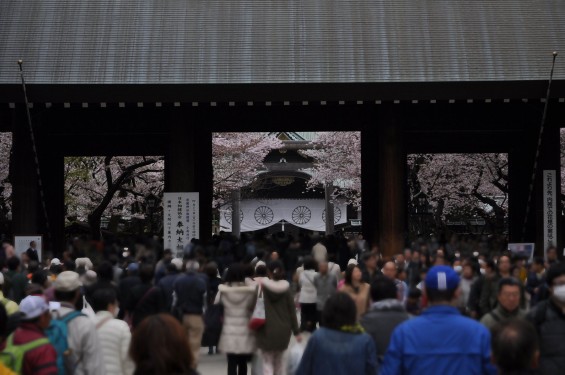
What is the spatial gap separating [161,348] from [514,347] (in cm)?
178

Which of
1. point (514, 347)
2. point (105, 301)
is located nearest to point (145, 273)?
point (105, 301)

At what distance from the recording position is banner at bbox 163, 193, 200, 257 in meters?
20.2

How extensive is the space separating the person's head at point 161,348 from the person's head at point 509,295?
10.7ft

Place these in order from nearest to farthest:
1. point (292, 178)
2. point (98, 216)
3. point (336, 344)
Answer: point (336, 344) → point (98, 216) → point (292, 178)

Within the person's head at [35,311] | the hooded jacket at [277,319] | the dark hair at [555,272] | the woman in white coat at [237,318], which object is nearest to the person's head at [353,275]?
the hooded jacket at [277,319]

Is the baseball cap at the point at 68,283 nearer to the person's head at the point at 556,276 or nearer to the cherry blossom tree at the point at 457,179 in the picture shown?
the person's head at the point at 556,276

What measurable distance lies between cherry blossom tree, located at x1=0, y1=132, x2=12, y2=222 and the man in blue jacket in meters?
28.7

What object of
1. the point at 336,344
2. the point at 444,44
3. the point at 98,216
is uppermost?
the point at 444,44

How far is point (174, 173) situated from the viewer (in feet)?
67.7

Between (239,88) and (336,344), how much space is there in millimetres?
14613

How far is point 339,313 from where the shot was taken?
245 inches

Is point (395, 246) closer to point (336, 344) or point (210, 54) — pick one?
point (210, 54)

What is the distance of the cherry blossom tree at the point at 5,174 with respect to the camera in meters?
33.1

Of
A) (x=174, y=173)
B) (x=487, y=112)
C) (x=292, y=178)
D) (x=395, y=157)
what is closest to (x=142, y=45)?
(x=174, y=173)
